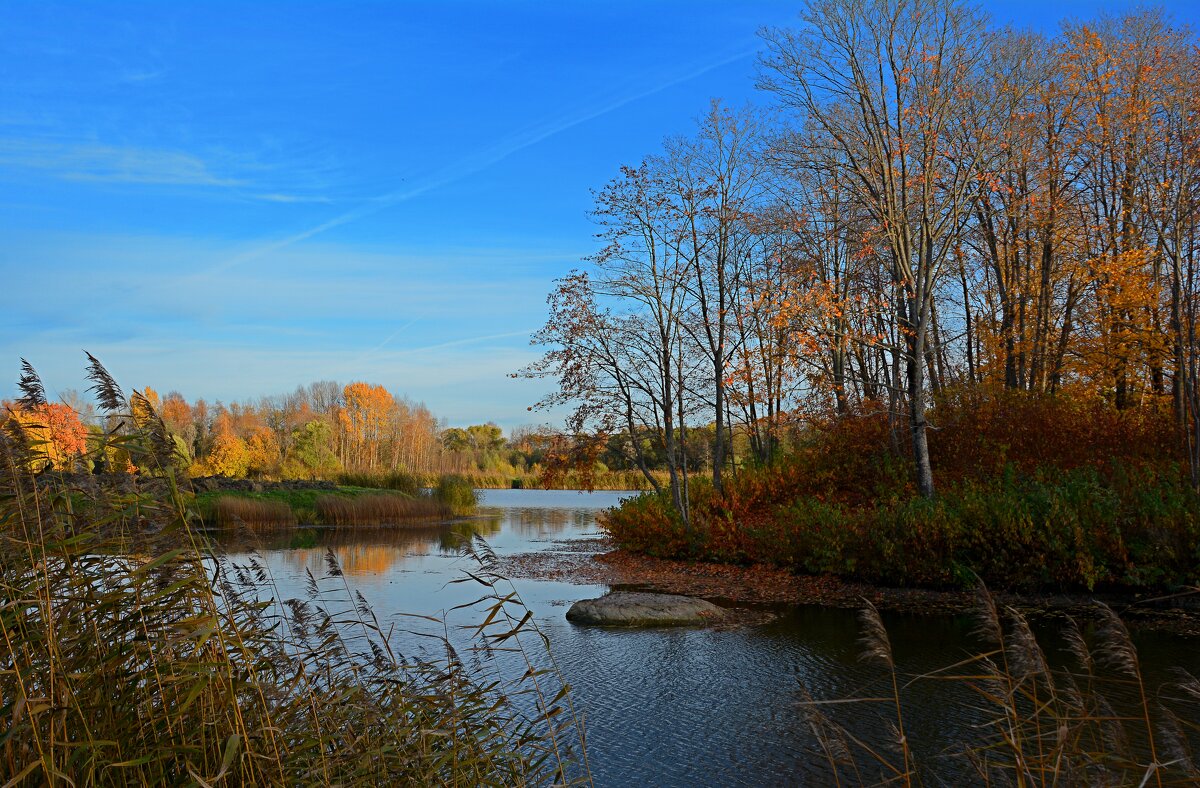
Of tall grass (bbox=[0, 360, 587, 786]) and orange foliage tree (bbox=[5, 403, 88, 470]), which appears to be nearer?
tall grass (bbox=[0, 360, 587, 786])

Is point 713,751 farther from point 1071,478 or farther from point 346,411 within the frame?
point 346,411

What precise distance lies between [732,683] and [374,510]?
77.3ft

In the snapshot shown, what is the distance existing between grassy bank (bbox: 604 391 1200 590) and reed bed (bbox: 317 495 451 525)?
12070 millimetres

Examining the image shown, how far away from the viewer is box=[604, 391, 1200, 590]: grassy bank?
1192 centimetres

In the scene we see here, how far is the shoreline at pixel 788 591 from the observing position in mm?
11086

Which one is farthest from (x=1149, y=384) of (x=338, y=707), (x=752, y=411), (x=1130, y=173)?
(x=338, y=707)

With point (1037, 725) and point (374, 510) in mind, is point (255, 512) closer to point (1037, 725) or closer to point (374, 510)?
point (374, 510)

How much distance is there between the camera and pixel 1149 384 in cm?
2072

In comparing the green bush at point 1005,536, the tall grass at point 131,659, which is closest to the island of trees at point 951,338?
the green bush at point 1005,536

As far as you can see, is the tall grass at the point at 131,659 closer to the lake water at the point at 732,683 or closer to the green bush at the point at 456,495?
the lake water at the point at 732,683

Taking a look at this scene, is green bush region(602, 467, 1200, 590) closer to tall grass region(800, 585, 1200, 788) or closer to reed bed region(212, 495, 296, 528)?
tall grass region(800, 585, 1200, 788)

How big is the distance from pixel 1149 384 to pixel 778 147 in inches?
436

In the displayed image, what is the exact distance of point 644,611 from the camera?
11680 millimetres

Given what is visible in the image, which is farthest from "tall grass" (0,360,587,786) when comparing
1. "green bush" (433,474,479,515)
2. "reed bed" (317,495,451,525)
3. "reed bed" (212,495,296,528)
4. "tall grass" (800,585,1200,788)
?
"green bush" (433,474,479,515)
